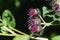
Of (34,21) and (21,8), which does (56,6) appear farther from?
(21,8)

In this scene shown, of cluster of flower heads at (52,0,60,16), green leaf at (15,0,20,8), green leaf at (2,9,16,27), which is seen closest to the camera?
cluster of flower heads at (52,0,60,16)

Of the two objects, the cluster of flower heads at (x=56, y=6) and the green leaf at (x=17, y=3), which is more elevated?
the green leaf at (x=17, y=3)

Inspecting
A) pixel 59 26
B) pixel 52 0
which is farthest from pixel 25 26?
pixel 52 0

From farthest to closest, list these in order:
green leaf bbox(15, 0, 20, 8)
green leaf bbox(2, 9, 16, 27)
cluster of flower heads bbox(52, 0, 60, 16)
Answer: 1. green leaf bbox(15, 0, 20, 8)
2. green leaf bbox(2, 9, 16, 27)
3. cluster of flower heads bbox(52, 0, 60, 16)

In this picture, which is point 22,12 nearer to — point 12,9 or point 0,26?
point 12,9

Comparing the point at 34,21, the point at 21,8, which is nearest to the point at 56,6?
the point at 34,21

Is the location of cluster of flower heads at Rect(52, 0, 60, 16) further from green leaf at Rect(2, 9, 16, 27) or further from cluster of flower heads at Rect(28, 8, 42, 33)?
green leaf at Rect(2, 9, 16, 27)

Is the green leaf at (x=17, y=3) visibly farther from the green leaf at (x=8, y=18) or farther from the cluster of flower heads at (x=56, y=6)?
the cluster of flower heads at (x=56, y=6)

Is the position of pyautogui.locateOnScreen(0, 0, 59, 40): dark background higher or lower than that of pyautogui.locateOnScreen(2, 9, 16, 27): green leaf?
higher

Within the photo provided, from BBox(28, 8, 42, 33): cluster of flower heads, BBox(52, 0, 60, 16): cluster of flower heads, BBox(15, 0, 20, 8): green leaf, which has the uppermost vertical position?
BBox(15, 0, 20, 8): green leaf

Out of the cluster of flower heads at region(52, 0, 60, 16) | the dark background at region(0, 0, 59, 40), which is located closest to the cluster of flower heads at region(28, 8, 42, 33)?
the cluster of flower heads at region(52, 0, 60, 16)

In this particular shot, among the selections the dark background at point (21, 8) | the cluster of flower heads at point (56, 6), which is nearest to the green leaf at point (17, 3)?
the dark background at point (21, 8)
